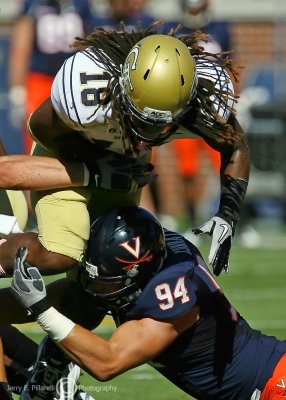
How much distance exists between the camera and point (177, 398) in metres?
4.99

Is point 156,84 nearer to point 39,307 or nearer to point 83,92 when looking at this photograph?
point 83,92

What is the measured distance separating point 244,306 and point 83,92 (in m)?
3.12

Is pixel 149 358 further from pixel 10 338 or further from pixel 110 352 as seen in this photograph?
pixel 10 338

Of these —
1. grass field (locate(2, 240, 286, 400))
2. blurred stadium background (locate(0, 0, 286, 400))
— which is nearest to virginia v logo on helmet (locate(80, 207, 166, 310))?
grass field (locate(2, 240, 286, 400))

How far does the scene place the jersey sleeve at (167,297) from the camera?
4008mm

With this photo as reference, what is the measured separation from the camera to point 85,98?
168 inches

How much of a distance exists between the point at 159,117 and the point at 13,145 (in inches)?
304

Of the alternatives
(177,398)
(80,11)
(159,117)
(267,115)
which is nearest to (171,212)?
(267,115)

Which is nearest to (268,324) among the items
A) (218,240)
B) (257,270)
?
(257,270)

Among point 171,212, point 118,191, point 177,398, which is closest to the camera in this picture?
point 118,191

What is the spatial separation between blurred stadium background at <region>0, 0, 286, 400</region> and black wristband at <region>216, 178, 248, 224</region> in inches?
50.8

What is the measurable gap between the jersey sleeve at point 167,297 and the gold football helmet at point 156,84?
544mm

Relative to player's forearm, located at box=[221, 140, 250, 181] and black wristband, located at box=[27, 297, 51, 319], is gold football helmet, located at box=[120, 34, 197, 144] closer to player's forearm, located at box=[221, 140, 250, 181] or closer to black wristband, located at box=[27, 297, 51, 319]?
player's forearm, located at box=[221, 140, 250, 181]

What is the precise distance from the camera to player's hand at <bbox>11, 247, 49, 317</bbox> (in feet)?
12.7
